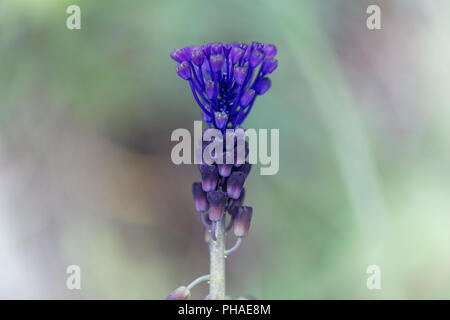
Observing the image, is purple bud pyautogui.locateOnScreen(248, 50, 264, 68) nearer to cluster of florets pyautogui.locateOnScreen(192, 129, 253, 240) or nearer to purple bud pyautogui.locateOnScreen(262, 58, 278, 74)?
purple bud pyautogui.locateOnScreen(262, 58, 278, 74)

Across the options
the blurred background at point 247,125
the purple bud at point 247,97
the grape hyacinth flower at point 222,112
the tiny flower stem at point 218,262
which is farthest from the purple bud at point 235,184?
the blurred background at point 247,125

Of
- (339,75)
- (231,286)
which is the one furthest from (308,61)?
(231,286)

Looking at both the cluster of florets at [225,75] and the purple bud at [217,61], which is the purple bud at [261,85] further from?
the purple bud at [217,61]

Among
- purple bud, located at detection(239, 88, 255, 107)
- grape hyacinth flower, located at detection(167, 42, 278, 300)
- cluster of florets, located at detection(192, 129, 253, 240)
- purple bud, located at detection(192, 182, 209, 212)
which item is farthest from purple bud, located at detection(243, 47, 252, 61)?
purple bud, located at detection(192, 182, 209, 212)
